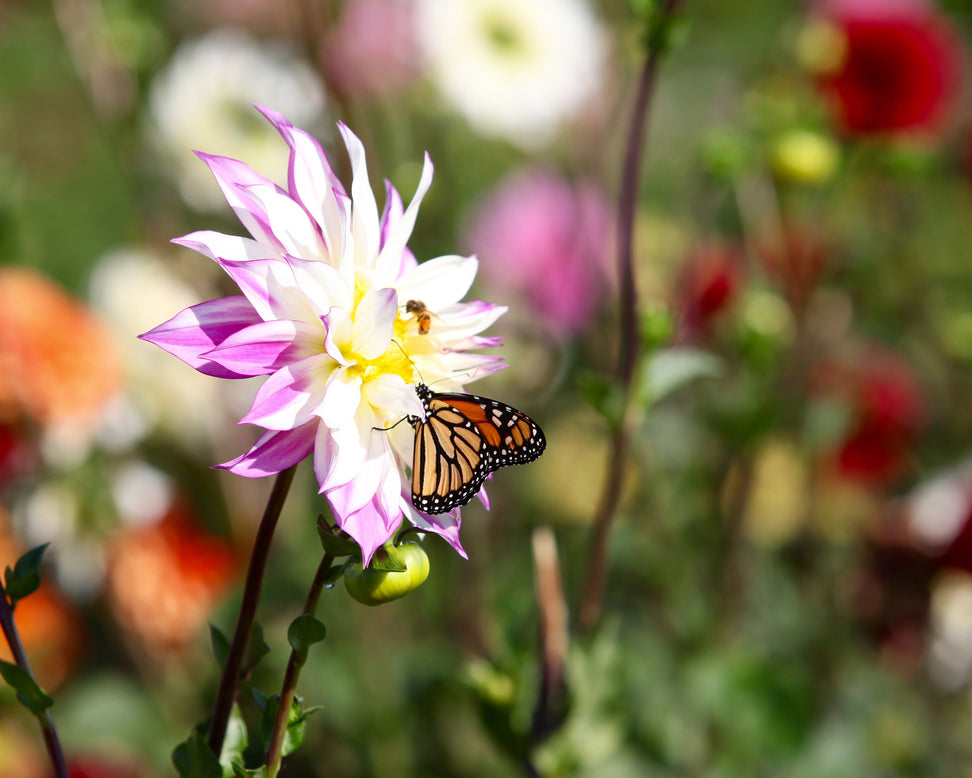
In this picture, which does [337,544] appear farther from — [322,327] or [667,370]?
[667,370]

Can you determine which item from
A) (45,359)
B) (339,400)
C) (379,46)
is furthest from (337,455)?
(379,46)

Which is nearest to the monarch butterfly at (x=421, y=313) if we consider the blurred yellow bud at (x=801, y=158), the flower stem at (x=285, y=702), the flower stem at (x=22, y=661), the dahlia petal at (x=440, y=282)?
the dahlia petal at (x=440, y=282)

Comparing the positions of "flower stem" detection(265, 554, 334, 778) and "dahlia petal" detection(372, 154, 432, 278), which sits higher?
"dahlia petal" detection(372, 154, 432, 278)

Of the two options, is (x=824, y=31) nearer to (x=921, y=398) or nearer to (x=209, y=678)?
(x=921, y=398)

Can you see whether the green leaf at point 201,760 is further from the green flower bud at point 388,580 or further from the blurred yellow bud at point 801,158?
the blurred yellow bud at point 801,158

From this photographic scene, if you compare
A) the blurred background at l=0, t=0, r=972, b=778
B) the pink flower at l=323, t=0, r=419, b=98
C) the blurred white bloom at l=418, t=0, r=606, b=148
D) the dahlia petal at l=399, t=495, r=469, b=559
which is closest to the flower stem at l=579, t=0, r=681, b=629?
the blurred background at l=0, t=0, r=972, b=778

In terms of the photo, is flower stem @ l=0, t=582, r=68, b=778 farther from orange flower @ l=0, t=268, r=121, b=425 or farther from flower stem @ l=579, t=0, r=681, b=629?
orange flower @ l=0, t=268, r=121, b=425

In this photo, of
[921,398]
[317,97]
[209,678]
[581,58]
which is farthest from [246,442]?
[921,398]
